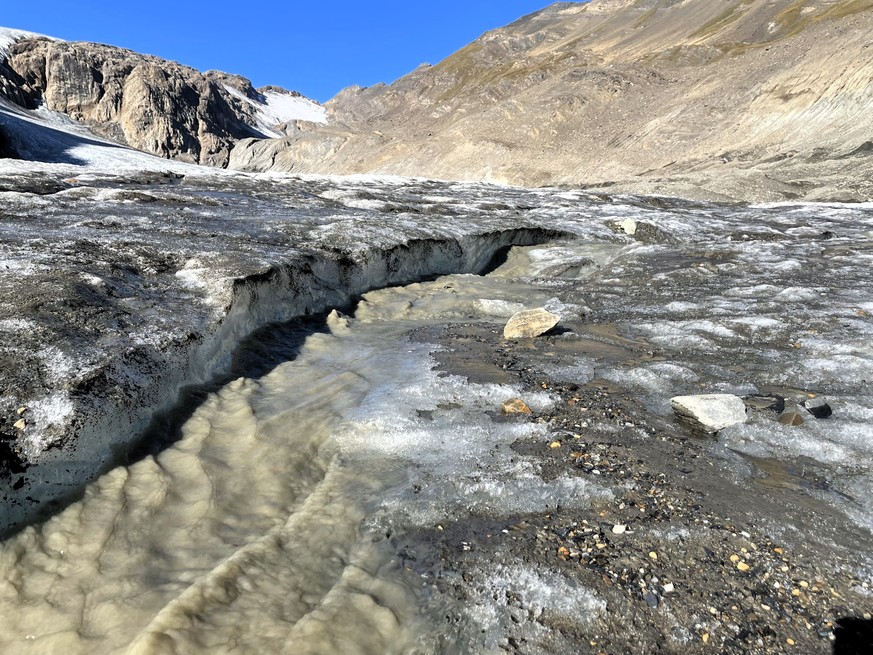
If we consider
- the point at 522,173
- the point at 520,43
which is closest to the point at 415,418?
the point at 522,173

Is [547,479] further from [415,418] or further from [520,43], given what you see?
[520,43]

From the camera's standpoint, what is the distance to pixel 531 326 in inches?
226

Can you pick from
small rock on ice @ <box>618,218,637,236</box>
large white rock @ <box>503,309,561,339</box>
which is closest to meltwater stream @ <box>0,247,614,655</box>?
large white rock @ <box>503,309,561,339</box>

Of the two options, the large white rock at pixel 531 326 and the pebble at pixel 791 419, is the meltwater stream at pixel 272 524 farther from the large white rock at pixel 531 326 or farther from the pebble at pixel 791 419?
the pebble at pixel 791 419

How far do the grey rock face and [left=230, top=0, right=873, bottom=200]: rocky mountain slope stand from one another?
752cm

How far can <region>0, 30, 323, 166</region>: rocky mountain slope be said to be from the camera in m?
74.8

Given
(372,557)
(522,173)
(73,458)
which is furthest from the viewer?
(522,173)

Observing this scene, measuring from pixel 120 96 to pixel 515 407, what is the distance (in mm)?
96744

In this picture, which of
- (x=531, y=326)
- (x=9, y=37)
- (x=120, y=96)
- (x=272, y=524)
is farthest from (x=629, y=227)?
(x=9, y=37)

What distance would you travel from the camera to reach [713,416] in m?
3.66

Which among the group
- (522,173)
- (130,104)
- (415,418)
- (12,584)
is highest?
(130,104)

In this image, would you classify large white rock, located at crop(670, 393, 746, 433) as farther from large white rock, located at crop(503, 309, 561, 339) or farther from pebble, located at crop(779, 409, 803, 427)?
large white rock, located at crop(503, 309, 561, 339)

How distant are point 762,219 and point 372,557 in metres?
18.9

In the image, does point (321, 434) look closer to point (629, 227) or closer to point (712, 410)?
point (712, 410)
